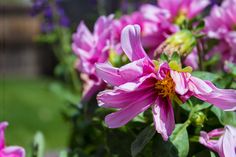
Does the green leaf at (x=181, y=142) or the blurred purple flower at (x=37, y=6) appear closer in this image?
the green leaf at (x=181, y=142)

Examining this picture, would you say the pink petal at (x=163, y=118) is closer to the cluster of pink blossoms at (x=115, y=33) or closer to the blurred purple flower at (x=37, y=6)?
the cluster of pink blossoms at (x=115, y=33)

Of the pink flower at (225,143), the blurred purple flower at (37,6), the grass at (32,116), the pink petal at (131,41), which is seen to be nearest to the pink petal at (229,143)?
the pink flower at (225,143)

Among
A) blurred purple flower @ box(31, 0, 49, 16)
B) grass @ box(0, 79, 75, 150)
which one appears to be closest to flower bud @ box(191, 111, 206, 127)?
blurred purple flower @ box(31, 0, 49, 16)

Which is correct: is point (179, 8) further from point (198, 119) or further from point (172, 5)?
point (198, 119)

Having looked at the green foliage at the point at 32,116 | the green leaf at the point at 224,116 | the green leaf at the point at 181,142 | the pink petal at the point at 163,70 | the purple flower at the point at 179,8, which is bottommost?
the green foliage at the point at 32,116

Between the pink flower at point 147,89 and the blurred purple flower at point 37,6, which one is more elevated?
the blurred purple flower at point 37,6
